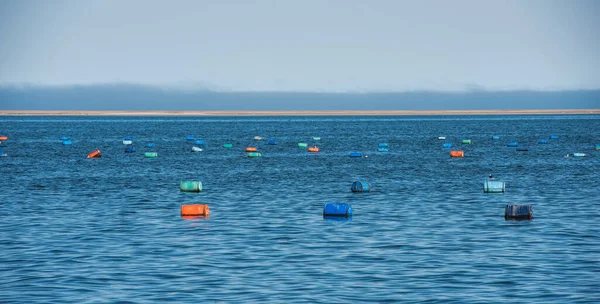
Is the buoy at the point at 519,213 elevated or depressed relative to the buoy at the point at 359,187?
elevated

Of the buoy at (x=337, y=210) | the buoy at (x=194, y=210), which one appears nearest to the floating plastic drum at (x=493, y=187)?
the buoy at (x=337, y=210)

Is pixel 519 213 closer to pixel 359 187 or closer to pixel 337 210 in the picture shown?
pixel 337 210

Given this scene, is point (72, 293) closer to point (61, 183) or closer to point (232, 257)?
point (232, 257)

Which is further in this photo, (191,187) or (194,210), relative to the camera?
(191,187)

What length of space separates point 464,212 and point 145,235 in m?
16.3

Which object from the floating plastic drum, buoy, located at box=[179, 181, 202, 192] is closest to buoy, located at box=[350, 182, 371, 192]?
the floating plastic drum

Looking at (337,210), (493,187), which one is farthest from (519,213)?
(493,187)

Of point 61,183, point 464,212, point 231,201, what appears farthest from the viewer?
point 61,183

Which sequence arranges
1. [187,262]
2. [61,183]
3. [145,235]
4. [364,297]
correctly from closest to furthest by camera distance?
Answer: [364,297], [187,262], [145,235], [61,183]

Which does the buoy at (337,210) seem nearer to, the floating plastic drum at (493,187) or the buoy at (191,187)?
the floating plastic drum at (493,187)

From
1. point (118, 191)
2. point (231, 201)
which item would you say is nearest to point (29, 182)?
point (118, 191)

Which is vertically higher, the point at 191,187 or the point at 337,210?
the point at 337,210

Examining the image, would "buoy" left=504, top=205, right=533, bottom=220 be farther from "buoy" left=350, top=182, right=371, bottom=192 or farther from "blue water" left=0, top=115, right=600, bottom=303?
"buoy" left=350, top=182, right=371, bottom=192

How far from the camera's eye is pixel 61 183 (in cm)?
6594
